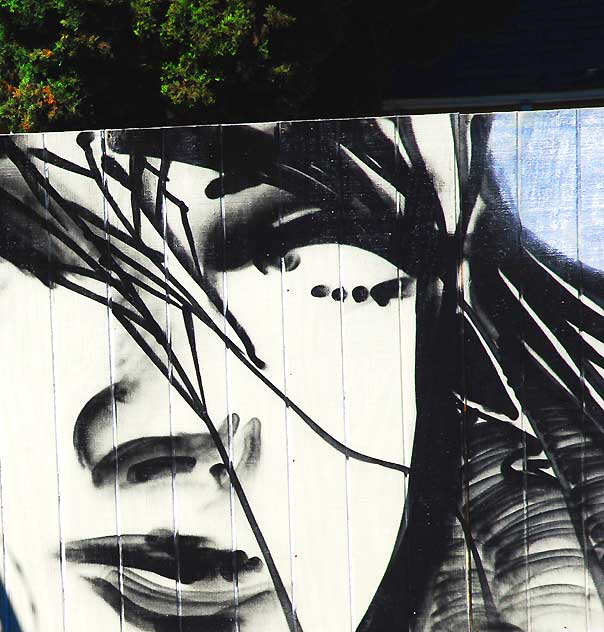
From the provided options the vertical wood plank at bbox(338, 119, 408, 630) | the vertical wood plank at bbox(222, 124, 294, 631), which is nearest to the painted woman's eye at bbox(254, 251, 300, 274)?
the vertical wood plank at bbox(222, 124, 294, 631)

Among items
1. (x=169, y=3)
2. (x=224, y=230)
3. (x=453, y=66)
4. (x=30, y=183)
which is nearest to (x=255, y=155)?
(x=224, y=230)

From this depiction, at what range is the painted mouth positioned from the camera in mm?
2523

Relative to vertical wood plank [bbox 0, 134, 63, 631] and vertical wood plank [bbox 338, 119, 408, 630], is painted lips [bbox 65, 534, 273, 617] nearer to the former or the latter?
vertical wood plank [bbox 0, 134, 63, 631]

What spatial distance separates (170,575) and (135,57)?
335cm

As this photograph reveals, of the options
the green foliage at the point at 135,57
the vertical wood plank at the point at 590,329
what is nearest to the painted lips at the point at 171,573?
the vertical wood plank at the point at 590,329

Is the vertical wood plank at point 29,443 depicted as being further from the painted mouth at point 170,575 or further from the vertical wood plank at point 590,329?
the vertical wood plank at point 590,329

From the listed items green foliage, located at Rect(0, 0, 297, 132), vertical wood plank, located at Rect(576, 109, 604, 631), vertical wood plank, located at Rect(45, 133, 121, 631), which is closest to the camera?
vertical wood plank, located at Rect(576, 109, 604, 631)

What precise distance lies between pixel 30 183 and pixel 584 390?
167 cm

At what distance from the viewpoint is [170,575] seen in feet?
8.33

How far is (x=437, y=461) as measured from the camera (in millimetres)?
2473

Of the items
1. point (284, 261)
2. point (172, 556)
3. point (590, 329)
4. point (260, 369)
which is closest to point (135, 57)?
point (284, 261)

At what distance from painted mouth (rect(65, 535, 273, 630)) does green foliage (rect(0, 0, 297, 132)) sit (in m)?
2.95

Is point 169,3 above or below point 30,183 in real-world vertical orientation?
above

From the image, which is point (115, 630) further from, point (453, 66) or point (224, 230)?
point (453, 66)
